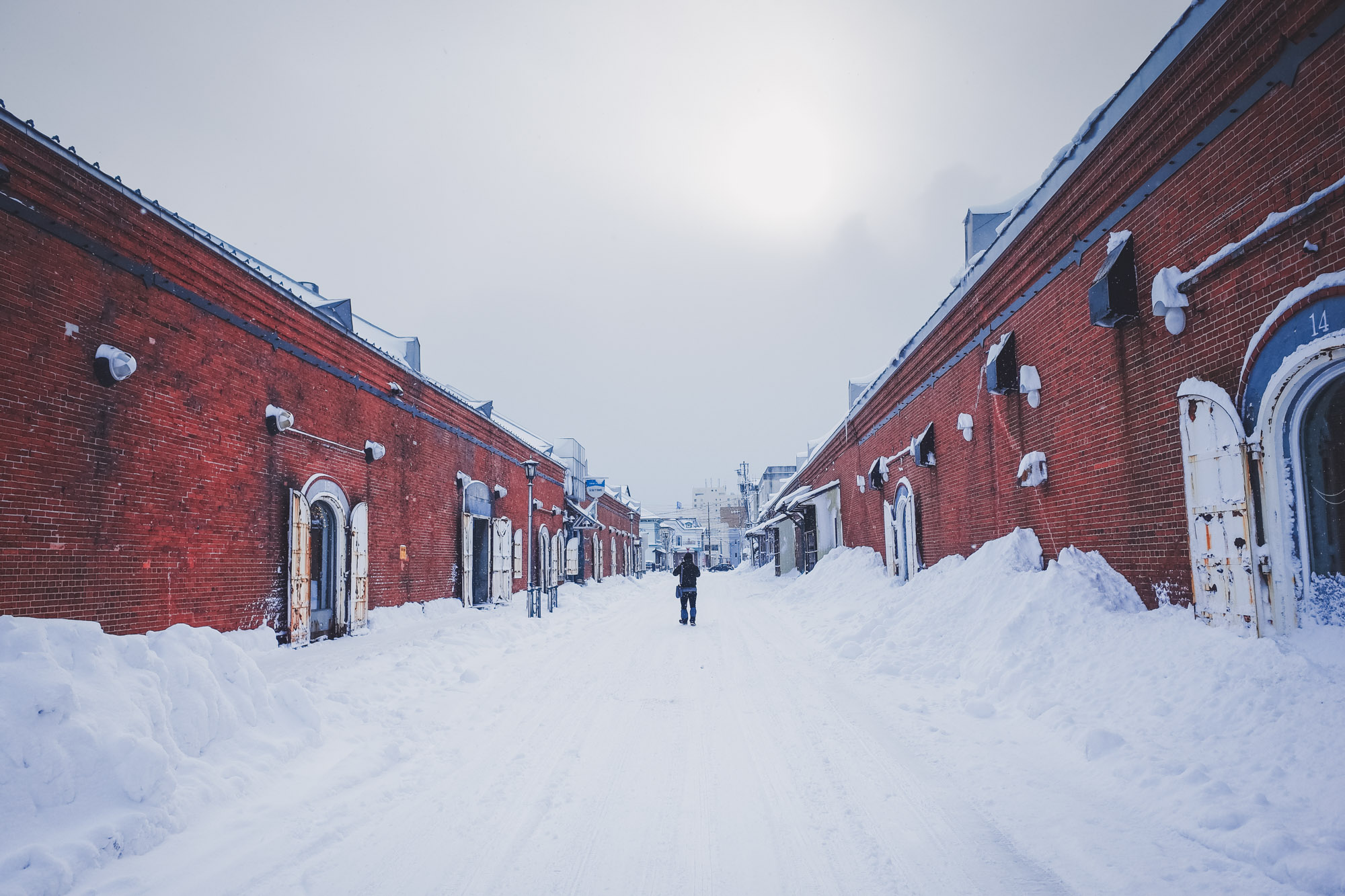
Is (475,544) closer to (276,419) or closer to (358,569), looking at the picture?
(358,569)

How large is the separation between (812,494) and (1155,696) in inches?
827

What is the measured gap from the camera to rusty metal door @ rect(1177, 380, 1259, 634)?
4.92m

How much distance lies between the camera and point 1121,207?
6.50 m

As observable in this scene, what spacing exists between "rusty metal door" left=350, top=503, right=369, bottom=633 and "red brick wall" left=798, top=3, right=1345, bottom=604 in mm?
11254

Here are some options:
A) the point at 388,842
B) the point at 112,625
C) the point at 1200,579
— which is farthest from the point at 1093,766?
the point at 112,625

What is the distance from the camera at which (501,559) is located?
21.0m

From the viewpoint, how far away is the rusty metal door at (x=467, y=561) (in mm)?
17936

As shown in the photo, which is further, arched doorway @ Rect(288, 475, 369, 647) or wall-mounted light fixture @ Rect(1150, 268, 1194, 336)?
arched doorway @ Rect(288, 475, 369, 647)

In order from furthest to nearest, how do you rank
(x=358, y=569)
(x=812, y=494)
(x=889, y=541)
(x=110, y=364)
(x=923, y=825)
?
(x=812, y=494) < (x=889, y=541) < (x=358, y=569) < (x=110, y=364) < (x=923, y=825)

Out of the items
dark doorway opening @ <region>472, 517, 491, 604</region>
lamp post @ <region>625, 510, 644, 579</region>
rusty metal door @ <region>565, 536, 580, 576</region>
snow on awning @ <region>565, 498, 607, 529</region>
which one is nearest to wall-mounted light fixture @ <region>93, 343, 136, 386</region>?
dark doorway opening @ <region>472, 517, 491, 604</region>

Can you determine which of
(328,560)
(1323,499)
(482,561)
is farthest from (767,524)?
(1323,499)

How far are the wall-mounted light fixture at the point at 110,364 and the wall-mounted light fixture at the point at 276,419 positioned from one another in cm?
285

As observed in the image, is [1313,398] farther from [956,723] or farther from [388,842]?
[388,842]

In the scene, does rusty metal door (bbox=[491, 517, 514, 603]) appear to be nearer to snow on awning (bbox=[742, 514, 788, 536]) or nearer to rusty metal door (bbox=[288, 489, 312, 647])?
rusty metal door (bbox=[288, 489, 312, 647])
